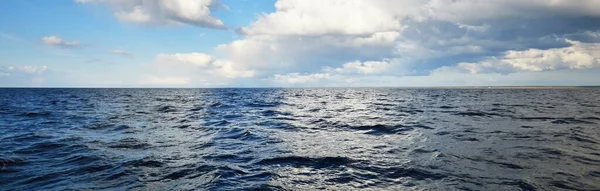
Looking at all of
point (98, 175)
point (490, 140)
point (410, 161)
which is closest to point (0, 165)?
point (98, 175)

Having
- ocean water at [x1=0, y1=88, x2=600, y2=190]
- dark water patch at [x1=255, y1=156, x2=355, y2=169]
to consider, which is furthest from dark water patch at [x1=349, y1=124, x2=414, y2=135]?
dark water patch at [x1=255, y1=156, x2=355, y2=169]

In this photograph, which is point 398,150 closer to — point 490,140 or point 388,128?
point 490,140

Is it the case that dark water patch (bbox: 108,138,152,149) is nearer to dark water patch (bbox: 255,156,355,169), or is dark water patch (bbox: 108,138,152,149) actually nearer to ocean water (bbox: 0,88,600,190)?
ocean water (bbox: 0,88,600,190)

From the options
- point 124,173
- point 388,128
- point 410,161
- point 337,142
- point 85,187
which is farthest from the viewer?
point 388,128

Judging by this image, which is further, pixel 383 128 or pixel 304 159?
pixel 383 128

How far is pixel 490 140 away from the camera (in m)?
17.7

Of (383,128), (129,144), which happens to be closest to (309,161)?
(129,144)

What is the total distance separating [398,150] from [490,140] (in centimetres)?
587

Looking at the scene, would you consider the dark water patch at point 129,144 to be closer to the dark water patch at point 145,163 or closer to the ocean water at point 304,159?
the ocean water at point 304,159

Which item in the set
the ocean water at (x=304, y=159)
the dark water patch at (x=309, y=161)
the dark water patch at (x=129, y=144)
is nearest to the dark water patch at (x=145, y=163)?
the ocean water at (x=304, y=159)

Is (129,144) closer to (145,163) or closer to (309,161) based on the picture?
(145,163)

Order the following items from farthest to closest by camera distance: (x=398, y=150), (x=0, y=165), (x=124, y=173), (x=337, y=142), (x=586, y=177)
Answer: (x=337, y=142) < (x=398, y=150) < (x=0, y=165) < (x=124, y=173) < (x=586, y=177)

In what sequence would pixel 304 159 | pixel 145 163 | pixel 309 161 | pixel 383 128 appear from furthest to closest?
pixel 383 128 < pixel 304 159 < pixel 309 161 < pixel 145 163

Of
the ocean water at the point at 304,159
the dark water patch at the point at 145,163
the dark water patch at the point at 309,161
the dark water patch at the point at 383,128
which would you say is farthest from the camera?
the dark water patch at the point at 383,128
